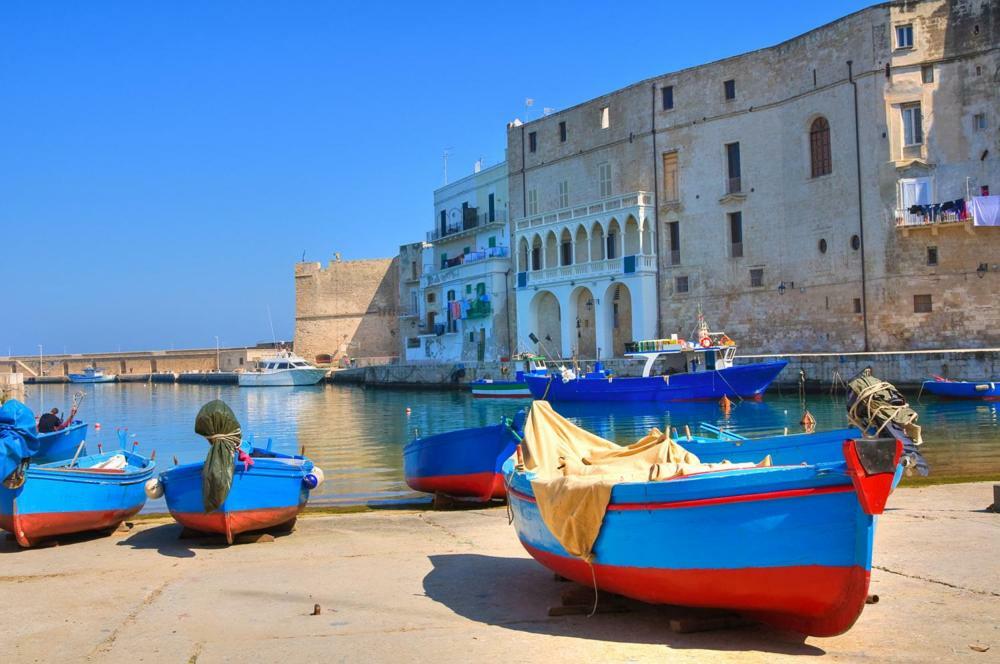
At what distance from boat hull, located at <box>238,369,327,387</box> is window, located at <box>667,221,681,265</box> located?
2768 cm

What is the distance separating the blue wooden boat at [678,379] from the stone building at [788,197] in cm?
406

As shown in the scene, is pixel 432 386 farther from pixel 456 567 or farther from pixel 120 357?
pixel 120 357

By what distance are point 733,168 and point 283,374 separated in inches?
1270

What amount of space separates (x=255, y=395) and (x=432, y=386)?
9921 mm

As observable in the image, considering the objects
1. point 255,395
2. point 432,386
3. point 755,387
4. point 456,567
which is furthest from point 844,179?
point 255,395

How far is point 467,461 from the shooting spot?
35.8 feet

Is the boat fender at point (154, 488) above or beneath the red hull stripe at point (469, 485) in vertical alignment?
above

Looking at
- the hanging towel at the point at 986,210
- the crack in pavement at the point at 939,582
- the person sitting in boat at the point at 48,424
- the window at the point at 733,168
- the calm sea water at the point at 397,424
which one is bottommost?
the calm sea water at the point at 397,424

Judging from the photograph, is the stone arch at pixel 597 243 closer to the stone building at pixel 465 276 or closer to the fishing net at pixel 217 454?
the stone building at pixel 465 276

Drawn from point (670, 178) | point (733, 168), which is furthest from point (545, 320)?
point (733, 168)

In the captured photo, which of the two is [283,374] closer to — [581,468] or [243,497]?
[243,497]

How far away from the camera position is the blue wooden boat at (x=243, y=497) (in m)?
8.31

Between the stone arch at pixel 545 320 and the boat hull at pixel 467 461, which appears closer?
the boat hull at pixel 467 461

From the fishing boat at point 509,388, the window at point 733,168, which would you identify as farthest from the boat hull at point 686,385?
the window at point 733,168
